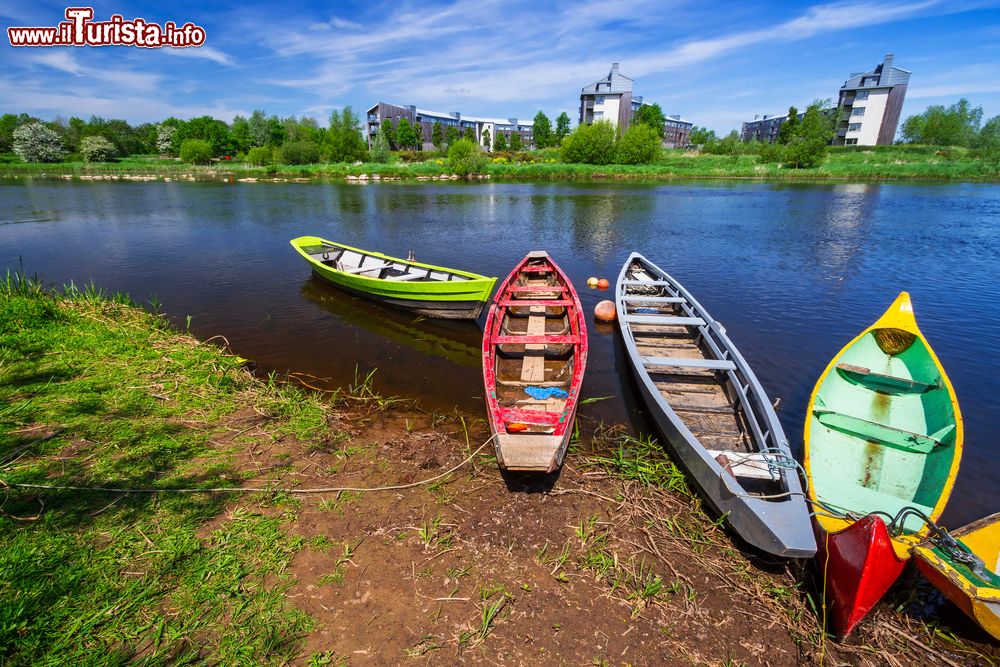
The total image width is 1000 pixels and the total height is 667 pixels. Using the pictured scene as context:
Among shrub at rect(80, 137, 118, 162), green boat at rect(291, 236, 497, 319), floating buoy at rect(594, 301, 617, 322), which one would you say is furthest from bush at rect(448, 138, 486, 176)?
shrub at rect(80, 137, 118, 162)

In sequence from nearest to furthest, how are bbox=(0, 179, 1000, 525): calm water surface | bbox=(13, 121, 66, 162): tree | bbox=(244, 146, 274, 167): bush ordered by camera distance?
bbox=(0, 179, 1000, 525): calm water surface, bbox=(13, 121, 66, 162): tree, bbox=(244, 146, 274, 167): bush

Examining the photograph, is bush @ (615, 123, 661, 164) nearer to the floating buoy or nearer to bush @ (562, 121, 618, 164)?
bush @ (562, 121, 618, 164)

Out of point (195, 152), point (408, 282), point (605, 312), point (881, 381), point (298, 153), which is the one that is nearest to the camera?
point (881, 381)

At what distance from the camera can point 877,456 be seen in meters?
6.16

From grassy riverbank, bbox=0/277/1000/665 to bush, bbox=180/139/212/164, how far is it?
97570mm

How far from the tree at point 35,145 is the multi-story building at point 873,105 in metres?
145

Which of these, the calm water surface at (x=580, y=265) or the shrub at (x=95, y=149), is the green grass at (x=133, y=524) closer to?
the calm water surface at (x=580, y=265)

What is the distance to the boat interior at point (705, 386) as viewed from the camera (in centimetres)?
577

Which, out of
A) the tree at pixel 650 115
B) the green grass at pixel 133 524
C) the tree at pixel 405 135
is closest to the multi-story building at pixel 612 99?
the tree at pixel 650 115

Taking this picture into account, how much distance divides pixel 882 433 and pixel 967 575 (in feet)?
9.48

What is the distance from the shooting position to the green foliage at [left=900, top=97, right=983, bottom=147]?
82.1 meters

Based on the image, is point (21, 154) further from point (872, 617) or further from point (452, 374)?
point (872, 617)

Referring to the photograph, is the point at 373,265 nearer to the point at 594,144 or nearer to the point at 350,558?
the point at 350,558

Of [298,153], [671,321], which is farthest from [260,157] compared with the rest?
[671,321]
